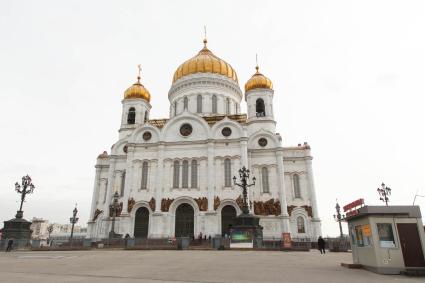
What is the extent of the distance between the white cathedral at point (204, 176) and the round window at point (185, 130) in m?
0.11

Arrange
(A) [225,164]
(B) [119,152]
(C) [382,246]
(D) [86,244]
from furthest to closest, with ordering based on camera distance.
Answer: (B) [119,152]
(A) [225,164]
(D) [86,244]
(C) [382,246]

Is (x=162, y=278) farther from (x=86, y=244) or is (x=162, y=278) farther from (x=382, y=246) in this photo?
(x=86, y=244)

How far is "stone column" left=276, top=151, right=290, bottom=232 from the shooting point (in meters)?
28.5

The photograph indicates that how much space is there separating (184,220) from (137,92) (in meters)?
17.2

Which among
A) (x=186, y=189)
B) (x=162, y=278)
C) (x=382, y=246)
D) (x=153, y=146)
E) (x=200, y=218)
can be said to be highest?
(x=153, y=146)

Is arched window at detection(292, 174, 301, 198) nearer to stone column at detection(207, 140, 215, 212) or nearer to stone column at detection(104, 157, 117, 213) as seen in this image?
stone column at detection(207, 140, 215, 212)

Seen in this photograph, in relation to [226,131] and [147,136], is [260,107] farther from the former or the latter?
[147,136]

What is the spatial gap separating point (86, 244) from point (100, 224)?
358 inches

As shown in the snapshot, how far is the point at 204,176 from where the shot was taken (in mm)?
29875

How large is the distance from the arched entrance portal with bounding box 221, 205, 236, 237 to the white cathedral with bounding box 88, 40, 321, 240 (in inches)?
3.7

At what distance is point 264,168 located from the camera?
31.2 meters

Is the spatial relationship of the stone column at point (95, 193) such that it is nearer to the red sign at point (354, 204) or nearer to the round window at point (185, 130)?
the round window at point (185, 130)

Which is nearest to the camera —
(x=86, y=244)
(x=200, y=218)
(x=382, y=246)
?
(x=382, y=246)

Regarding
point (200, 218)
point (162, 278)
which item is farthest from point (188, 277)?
point (200, 218)
